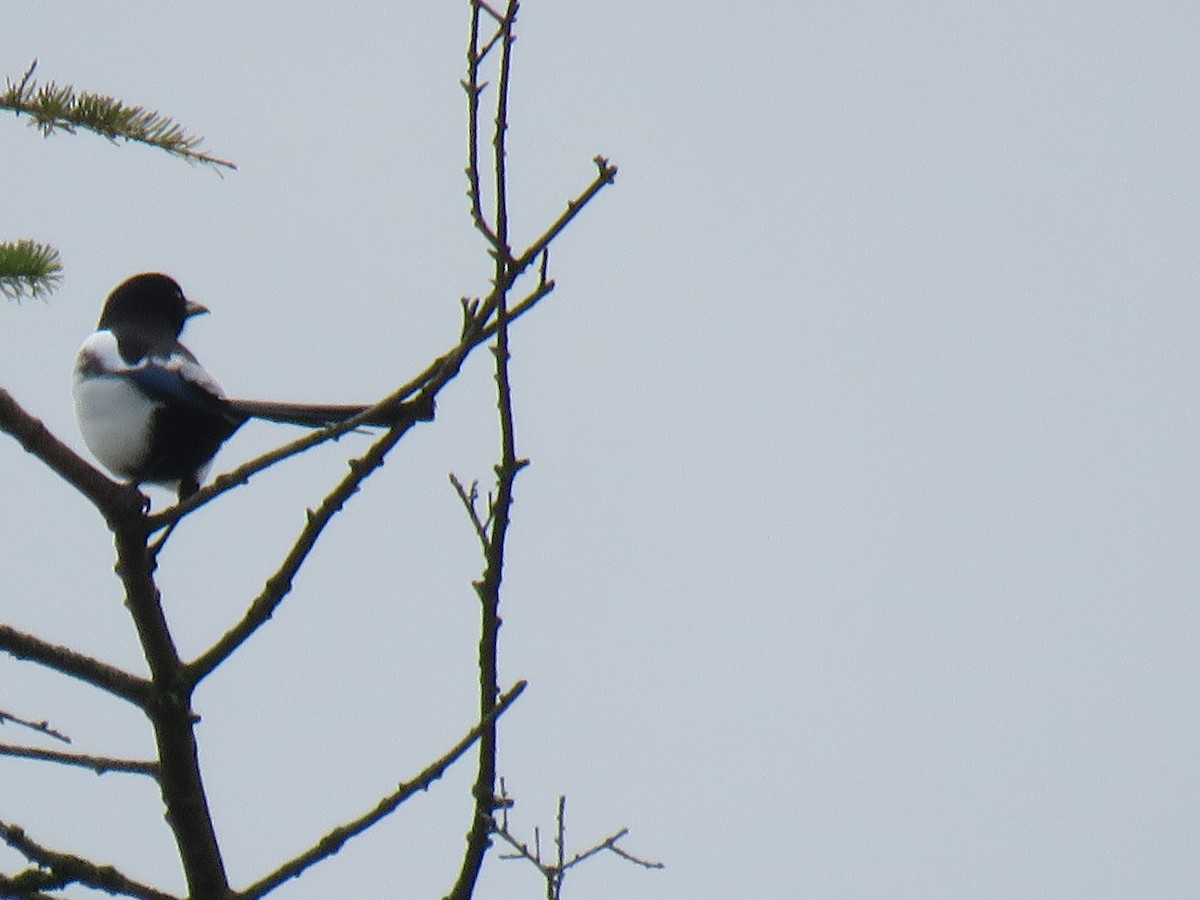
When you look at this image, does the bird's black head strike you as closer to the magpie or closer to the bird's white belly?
the magpie

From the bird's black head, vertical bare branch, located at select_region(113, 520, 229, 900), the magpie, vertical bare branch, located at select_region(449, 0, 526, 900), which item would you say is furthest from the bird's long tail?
the bird's black head

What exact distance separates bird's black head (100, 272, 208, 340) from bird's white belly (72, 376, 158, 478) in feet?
2.78

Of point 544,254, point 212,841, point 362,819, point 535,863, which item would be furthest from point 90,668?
point 544,254

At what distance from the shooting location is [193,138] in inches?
85.2

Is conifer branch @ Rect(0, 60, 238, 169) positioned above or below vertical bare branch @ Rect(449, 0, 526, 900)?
above

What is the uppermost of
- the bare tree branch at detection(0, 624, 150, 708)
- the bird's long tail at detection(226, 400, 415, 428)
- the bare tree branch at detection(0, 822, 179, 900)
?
the bird's long tail at detection(226, 400, 415, 428)

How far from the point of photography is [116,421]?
13.3 ft

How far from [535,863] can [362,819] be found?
0.47 metres

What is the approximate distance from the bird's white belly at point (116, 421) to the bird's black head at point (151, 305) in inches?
33.4

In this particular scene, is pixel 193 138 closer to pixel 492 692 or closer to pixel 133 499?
pixel 133 499

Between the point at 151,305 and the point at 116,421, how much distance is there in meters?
1.26

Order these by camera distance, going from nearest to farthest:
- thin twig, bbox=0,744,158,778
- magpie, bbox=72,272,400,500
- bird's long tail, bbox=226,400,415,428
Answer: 1. thin twig, bbox=0,744,158,778
2. bird's long tail, bbox=226,400,415,428
3. magpie, bbox=72,272,400,500

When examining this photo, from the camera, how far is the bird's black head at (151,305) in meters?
5.04

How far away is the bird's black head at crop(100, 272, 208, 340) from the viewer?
504 cm
